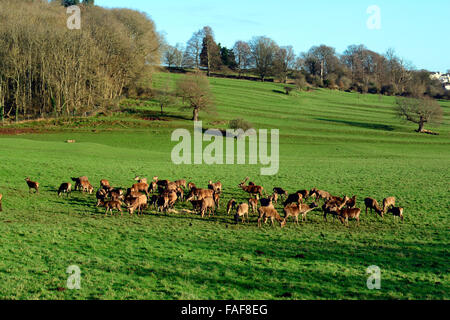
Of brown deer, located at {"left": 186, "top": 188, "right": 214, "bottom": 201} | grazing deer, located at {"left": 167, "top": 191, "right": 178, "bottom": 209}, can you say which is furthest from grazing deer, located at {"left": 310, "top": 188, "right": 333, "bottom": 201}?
grazing deer, located at {"left": 167, "top": 191, "right": 178, "bottom": 209}

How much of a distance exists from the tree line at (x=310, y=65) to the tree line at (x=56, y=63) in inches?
2124

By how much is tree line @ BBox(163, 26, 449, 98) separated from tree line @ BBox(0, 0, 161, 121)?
177ft

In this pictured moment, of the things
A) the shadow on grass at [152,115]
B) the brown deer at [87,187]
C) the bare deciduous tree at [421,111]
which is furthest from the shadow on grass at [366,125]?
the brown deer at [87,187]

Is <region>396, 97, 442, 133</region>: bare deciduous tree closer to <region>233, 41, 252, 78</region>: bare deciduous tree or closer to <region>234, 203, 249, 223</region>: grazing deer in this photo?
<region>234, 203, 249, 223</region>: grazing deer

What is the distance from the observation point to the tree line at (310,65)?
13775 centimetres

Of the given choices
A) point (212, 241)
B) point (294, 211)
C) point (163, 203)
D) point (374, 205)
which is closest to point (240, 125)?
point (374, 205)

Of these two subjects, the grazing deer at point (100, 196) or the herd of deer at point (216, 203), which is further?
the grazing deer at point (100, 196)

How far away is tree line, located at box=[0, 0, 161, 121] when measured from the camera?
66.0 m

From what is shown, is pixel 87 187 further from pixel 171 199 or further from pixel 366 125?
pixel 366 125

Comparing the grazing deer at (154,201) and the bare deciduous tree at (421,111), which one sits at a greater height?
the bare deciduous tree at (421,111)

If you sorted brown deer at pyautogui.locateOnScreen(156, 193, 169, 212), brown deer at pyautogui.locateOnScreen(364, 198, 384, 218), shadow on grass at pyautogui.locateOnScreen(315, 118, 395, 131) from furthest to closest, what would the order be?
A: shadow on grass at pyautogui.locateOnScreen(315, 118, 395, 131) < brown deer at pyautogui.locateOnScreen(364, 198, 384, 218) < brown deer at pyautogui.locateOnScreen(156, 193, 169, 212)

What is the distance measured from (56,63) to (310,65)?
118316 mm

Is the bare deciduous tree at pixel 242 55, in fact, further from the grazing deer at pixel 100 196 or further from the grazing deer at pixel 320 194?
the grazing deer at pixel 100 196

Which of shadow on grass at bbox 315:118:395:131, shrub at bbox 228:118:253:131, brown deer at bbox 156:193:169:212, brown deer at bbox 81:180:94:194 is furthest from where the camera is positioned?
shadow on grass at bbox 315:118:395:131
